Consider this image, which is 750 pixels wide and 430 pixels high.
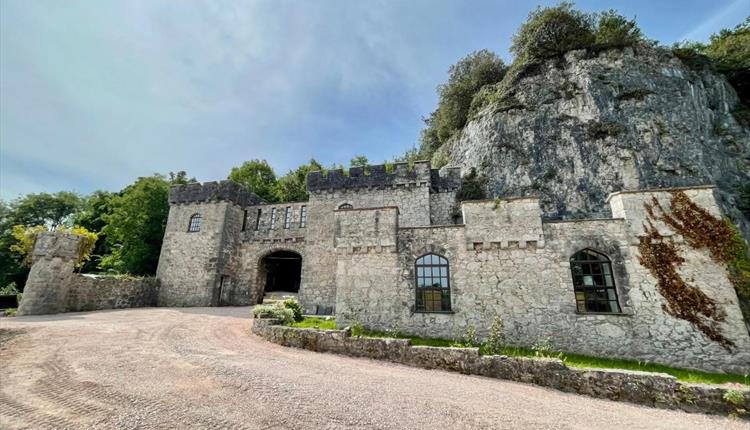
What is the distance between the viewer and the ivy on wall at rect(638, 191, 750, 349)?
25.7 feet

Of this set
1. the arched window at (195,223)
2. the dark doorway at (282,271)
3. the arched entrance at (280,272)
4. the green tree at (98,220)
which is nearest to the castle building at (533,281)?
the arched entrance at (280,272)

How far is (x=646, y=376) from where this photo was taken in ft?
18.9

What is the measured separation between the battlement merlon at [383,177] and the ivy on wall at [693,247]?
358 inches

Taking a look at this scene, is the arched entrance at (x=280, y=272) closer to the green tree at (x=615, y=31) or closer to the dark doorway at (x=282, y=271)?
the dark doorway at (x=282, y=271)

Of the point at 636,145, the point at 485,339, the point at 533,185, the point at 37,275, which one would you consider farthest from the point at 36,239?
the point at 636,145

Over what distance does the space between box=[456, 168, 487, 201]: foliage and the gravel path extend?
11738 millimetres

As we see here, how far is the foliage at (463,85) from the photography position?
23094mm

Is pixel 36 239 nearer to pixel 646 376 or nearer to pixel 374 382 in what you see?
pixel 374 382

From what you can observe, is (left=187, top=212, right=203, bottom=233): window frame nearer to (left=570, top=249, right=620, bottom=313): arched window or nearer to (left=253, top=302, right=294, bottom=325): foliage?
(left=253, top=302, right=294, bottom=325): foliage

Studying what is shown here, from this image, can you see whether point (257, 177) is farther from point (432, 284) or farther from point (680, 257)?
point (680, 257)

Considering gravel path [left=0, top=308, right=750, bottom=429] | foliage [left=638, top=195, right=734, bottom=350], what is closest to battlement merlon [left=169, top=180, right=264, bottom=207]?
gravel path [left=0, top=308, right=750, bottom=429]

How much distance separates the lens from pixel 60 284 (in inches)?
495

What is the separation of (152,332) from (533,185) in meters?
18.3

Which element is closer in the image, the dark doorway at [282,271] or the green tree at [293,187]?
the dark doorway at [282,271]
